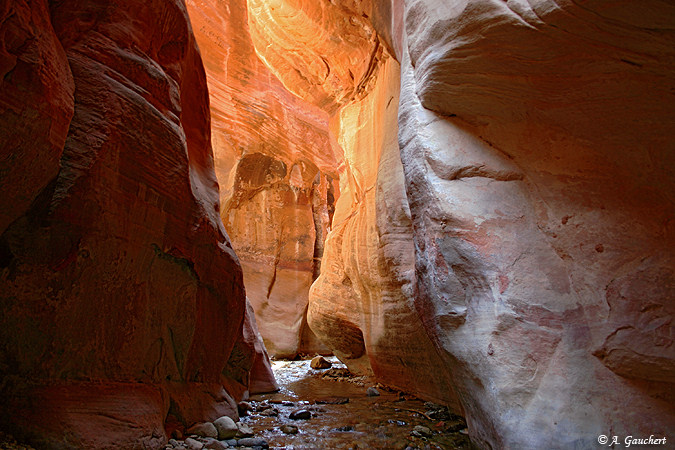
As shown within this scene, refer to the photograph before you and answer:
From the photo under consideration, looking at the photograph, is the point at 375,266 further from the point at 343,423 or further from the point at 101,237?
the point at 101,237

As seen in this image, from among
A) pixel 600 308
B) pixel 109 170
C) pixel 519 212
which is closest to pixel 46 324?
pixel 109 170

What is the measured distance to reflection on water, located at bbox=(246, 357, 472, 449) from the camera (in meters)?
3.76

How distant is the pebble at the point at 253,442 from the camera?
3520 mm

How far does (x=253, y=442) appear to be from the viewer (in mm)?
3568

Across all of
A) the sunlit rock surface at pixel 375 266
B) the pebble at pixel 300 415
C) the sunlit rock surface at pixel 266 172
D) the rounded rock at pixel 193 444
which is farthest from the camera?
the sunlit rock surface at pixel 266 172

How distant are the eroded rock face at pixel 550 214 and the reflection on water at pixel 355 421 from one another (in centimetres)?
112

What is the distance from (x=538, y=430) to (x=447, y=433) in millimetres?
1927

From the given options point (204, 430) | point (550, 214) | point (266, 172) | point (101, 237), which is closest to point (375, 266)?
point (204, 430)

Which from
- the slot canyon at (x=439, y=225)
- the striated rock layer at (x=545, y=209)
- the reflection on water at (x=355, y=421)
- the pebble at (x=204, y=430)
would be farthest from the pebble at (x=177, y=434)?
the striated rock layer at (x=545, y=209)

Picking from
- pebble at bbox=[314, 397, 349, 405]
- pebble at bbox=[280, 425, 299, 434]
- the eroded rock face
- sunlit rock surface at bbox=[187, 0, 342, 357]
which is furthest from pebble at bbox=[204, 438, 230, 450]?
sunlit rock surface at bbox=[187, 0, 342, 357]

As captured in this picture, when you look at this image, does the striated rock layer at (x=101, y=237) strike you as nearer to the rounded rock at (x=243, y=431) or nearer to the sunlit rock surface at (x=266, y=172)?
the rounded rock at (x=243, y=431)

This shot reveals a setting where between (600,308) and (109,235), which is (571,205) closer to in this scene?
(600,308)

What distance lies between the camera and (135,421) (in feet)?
9.87

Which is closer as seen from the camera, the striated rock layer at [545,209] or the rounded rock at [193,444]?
the striated rock layer at [545,209]
